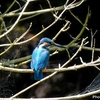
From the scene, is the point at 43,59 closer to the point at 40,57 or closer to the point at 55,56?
the point at 40,57

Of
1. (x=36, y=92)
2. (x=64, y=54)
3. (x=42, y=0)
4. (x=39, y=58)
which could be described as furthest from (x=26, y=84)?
(x=39, y=58)

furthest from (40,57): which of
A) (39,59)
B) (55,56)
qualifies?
(55,56)

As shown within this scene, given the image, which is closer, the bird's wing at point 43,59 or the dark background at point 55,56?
the bird's wing at point 43,59

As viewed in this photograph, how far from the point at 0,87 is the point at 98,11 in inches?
76.1

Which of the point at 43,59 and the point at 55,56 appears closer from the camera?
the point at 43,59

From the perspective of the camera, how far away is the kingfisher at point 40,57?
3957mm

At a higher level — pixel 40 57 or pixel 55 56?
pixel 40 57

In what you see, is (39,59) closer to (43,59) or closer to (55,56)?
(43,59)

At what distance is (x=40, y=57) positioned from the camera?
415 centimetres

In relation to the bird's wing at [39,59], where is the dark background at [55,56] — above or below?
below

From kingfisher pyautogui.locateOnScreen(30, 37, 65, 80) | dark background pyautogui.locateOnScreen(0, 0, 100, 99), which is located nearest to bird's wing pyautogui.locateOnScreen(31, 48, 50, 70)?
kingfisher pyautogui.locateOnScreen(30, 37, 65, 80)

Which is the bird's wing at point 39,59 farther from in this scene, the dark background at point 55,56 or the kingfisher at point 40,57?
the dark background at point 55,56

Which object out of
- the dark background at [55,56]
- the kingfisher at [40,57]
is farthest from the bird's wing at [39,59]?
the dark background at [55,56]

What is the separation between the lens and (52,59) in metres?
6.54
